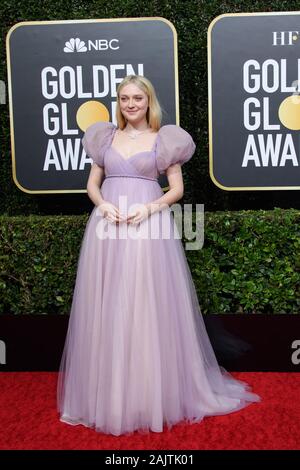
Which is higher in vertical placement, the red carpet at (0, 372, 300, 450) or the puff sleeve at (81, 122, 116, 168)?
the puff sleeve at (81, 122, 116, 168)

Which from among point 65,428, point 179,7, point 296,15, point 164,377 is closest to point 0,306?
point 65,428

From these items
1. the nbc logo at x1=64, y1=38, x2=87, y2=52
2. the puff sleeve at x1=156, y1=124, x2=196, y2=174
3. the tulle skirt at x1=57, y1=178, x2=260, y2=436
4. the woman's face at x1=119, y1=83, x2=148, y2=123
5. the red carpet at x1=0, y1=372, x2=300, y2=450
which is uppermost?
the nbc logo at x1=64, y1=38, x2=87, y2=52

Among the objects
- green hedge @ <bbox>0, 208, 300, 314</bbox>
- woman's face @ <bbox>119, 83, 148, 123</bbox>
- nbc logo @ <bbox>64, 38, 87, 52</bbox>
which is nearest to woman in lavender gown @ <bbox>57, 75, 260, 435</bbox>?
woman's face @ <bbox>119, 83, 148, 123</bbox>

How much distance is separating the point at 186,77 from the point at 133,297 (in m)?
2.04

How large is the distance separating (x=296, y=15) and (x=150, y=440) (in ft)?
9.58

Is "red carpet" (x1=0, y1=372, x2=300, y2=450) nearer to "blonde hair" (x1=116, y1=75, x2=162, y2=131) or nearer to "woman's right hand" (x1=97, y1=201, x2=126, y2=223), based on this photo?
"woman's right hand" (x1=97, y1=201, x2=126, y2=223)

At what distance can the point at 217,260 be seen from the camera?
3.14 metres

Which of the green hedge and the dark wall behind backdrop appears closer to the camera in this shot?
the green hedge

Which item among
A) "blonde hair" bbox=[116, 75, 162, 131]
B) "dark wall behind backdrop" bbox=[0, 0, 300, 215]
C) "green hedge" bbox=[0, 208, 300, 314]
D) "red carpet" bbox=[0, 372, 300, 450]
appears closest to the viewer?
"red carpet" bbox=[0, 372, 300, 450]

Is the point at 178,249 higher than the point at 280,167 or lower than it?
lower

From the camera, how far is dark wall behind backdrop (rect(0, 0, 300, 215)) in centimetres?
355

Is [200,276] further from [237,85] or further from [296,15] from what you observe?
[296,15]
